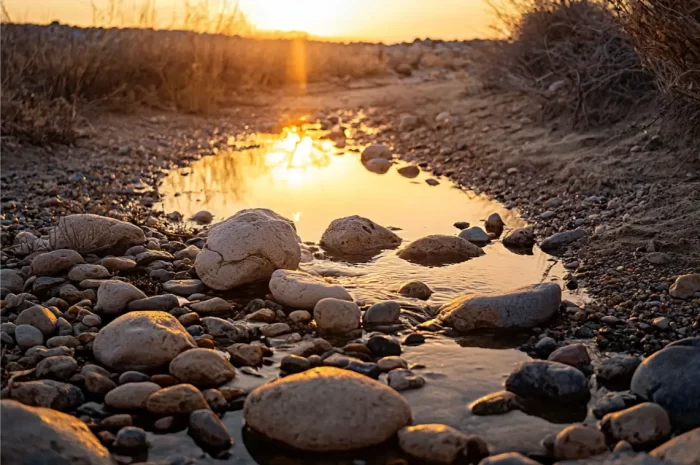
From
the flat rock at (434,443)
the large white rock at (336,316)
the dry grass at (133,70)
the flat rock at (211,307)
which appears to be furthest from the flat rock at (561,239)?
the dry grass at (133,70)

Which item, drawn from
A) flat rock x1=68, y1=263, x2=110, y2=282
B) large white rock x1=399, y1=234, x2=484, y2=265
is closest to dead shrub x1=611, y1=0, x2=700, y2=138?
large white rock x1=399, y1=234, x2=484, y2=265

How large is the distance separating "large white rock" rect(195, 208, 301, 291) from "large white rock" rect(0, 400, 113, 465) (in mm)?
1782

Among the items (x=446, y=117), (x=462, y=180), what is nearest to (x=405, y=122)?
(x=446, y=117)

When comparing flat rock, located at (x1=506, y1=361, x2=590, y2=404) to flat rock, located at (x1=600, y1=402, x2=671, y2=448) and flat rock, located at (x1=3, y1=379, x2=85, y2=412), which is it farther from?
flat rock, located at (x1=3, y1=379, x2=85, y2=412)

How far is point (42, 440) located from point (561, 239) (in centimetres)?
373

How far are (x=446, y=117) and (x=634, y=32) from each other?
5.22 metres

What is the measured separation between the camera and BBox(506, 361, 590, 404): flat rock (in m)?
2.93

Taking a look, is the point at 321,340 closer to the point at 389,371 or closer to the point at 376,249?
the point at 389,371

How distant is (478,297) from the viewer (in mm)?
3787

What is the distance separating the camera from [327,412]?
104 inches

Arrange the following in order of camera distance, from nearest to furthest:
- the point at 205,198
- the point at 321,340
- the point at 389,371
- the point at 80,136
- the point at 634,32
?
1. the point at 389,371
2. the point at 321,340
3. the point at 634,32
4. the point at 205,198
5. the point at 80,136

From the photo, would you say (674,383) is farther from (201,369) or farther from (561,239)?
(561,239)

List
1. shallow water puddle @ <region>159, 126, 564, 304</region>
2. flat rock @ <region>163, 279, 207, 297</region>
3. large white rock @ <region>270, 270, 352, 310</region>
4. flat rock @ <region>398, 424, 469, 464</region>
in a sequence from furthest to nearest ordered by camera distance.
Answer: shallow water puddle @ <region>159, 126, 564, 304</region>, flat rock @ <region>163, 279, 207, 297</region>, large white rock @ <region>270, 270, 352, 310</region>, flat rock @ <region>398, 424, 469, 464</region>

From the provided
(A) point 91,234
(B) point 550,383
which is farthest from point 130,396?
(A) point 91,234
